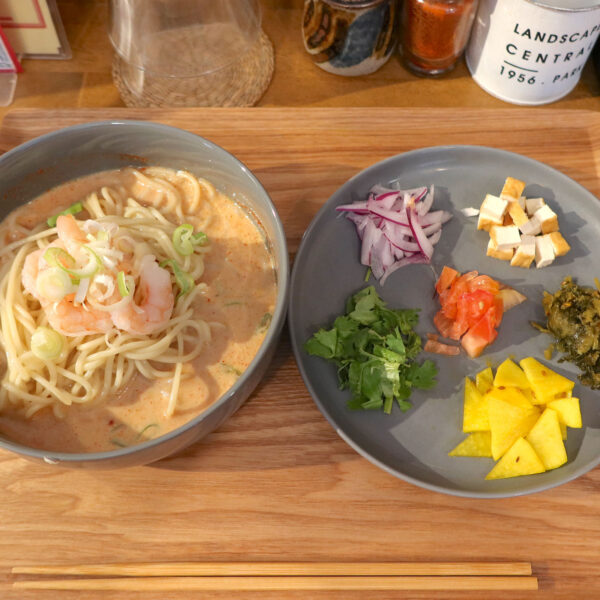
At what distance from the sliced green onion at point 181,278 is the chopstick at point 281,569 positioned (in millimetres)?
649

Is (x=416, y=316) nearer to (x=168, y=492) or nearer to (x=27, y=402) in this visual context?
(x=168, y=492)

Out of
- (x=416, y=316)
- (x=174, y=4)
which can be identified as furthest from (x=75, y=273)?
(x=174, y=4)

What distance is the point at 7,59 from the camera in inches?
91.7

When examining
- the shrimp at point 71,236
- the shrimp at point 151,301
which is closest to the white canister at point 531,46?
the shrimp at point 151,301

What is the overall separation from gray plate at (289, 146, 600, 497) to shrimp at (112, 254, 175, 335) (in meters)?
0.33

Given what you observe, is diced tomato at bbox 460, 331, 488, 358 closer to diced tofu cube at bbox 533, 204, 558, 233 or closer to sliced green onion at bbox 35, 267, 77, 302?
diced tofu cube at bbox 533, 204, 558, 233

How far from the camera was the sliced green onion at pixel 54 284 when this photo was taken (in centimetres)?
148

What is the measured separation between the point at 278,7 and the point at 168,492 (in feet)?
6.11

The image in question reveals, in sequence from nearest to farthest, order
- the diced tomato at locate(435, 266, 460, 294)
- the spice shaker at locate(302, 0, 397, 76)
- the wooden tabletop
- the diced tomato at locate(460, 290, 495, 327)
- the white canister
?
the diced tomato at locate(460, 290, 495, 327) → the diced tomato at locate(435, 266, 460, 294) → the white canister → the spice shaker at locate(302, 0, 397, 76) → the wooden tabletop

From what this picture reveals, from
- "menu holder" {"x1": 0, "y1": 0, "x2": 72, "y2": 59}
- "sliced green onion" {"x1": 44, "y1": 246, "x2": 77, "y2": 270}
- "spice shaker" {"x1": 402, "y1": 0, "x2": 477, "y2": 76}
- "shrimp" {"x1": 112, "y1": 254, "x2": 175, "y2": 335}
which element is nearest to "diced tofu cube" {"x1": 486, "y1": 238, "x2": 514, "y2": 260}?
"spice shaker" {"x1": 402, "y1": 0, "x2": 477, "y2": 76}

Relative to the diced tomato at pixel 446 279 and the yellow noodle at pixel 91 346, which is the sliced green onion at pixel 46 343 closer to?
the yellow noodle at pixel 91 346

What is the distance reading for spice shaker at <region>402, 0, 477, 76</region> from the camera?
6.95 ft

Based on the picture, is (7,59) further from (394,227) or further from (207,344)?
(394,227)

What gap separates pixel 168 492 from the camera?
162 centimetres
